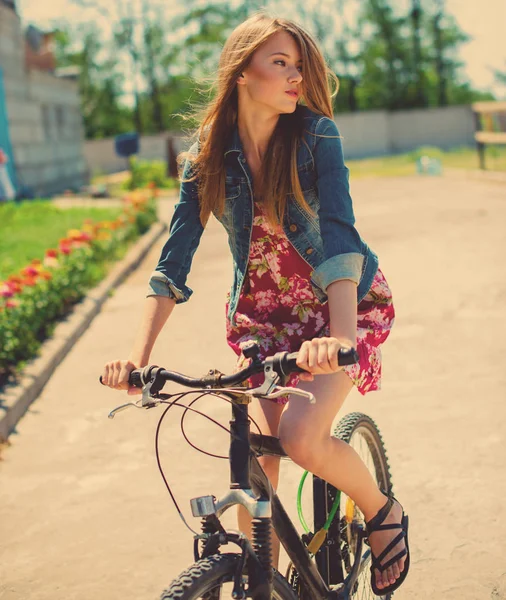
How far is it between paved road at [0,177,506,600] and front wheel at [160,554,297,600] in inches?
53.2

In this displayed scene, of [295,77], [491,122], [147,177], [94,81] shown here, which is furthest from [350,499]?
[94,81]

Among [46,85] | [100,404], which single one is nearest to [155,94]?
[46,85]

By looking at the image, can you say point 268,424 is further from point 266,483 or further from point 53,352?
point 53,352

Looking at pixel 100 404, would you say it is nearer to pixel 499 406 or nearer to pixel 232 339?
pixel 499 406

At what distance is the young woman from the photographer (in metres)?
2.54

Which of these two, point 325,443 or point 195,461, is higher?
point 325,443

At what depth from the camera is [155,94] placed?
56.8m

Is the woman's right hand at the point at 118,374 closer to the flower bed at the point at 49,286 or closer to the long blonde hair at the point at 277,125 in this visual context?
the long blonde hair at the point at 277,125

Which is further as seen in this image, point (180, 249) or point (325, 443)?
point (180, 249)

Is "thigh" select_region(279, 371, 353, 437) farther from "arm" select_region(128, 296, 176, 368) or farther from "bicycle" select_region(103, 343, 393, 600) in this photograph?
"arm" select_region(128, 296, 176, 368)

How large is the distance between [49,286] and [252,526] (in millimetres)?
6380

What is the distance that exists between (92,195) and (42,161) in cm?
153

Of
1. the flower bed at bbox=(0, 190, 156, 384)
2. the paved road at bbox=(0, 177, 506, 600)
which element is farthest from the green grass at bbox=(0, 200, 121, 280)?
the paved road at bbox=(0, 177, 506, 600)

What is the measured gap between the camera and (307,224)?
2.65 metres
